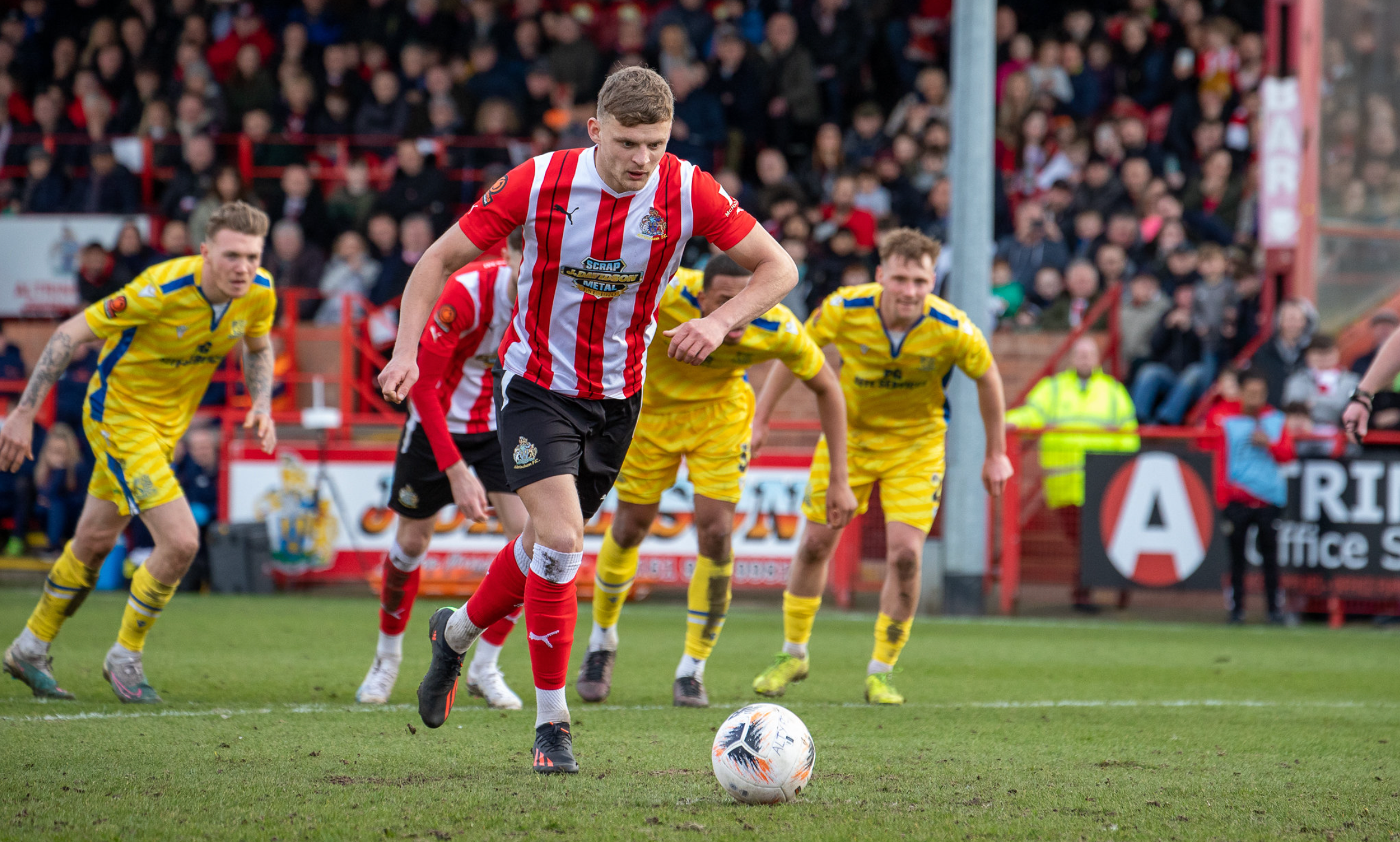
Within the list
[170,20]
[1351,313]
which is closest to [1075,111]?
[1351,313]

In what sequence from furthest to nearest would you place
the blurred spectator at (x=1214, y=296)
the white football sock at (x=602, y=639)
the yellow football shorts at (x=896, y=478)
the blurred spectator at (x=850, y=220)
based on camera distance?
1. the blurred spectator at (x=850, y=220)
2. the blurred spectator at (x=1214, y=296)
3. the yellow football shorts at (x=896, y=478)
4. the white football sock at (x=602, y=639)

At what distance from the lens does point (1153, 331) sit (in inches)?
510

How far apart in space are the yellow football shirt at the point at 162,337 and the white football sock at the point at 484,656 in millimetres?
1798

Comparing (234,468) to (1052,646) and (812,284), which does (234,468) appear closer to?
(812,284)

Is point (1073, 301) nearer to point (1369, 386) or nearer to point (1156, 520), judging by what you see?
point (1156, 520)

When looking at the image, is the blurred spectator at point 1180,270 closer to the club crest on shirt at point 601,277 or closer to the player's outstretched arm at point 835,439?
the player's outstretched arm at point 835,439

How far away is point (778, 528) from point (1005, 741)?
632 centimetres

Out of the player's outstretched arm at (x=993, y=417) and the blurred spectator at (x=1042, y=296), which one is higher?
the blurred spectator at (x=1042, y=296)

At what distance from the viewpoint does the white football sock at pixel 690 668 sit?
257 inches

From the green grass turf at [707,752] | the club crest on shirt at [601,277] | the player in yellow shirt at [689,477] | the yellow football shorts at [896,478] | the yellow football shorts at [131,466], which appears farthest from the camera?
the yellow football shorts at [896,478]

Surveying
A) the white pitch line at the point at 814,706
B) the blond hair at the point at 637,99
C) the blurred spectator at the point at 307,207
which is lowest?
the white pitch line at the point at 814,706

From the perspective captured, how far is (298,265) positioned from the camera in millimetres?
15391

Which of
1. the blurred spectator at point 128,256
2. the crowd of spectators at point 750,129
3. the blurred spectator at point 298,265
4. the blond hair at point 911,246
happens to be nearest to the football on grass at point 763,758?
the blond hair at point 911,246

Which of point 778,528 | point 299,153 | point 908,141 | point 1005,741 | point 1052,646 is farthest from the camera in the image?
point 299,153
